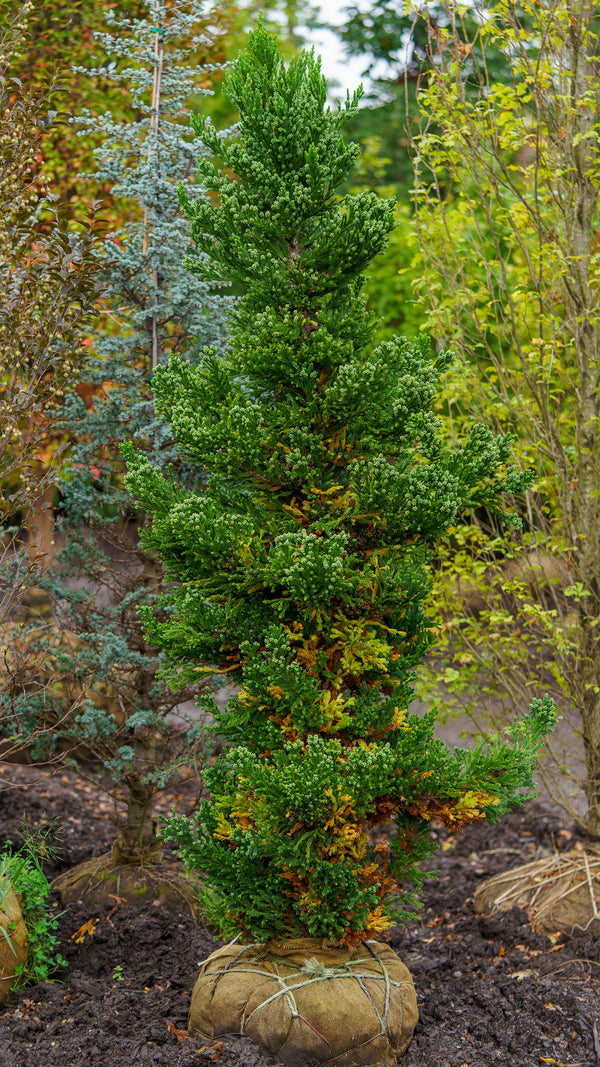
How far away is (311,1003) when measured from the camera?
11.4 feet

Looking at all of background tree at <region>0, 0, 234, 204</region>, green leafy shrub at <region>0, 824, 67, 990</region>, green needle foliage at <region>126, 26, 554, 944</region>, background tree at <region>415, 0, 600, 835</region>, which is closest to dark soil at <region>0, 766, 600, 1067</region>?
green leafy shrub at <region>0, 824, 67, 990</region>

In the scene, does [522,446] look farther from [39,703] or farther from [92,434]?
[39,703]

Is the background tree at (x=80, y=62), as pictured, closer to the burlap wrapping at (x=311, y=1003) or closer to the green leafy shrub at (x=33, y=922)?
the green leafy shrub at (x=33, y=922)

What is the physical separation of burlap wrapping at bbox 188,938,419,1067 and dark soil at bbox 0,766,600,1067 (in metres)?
0.10

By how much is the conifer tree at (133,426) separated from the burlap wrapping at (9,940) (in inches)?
35.5

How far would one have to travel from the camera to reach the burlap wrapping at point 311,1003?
3445mm

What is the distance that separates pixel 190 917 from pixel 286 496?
2.71 metres

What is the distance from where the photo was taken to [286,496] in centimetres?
382

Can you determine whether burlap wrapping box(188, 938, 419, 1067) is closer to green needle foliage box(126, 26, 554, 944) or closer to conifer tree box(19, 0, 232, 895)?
green needle foliage box(126, 26, 554, 944)

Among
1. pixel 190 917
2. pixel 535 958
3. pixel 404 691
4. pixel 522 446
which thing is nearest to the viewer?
pixel 404 691

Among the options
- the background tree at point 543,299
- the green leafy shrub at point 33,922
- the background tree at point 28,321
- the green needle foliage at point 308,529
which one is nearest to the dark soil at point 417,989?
the green leafy shrub at point 33,922

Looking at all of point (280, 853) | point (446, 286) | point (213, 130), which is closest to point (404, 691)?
point (280, 853)

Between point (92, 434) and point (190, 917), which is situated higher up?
point (92, 434)

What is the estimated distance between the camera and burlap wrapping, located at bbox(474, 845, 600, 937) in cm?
507
